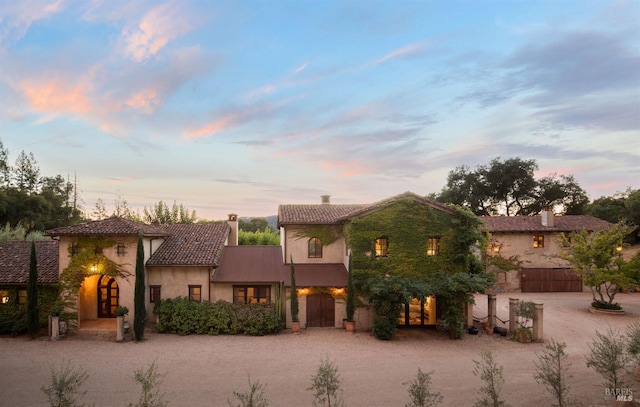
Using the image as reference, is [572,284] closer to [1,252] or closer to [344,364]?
[344,364]

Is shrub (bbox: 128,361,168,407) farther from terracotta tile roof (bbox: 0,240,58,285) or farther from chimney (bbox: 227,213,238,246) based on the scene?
chimney (bbox: 227,213,238,246)

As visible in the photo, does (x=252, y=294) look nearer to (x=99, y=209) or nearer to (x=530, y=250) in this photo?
(x=530, y=250)

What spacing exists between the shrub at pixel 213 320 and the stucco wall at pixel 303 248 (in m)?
4.21

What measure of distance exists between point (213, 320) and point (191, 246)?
563 cm

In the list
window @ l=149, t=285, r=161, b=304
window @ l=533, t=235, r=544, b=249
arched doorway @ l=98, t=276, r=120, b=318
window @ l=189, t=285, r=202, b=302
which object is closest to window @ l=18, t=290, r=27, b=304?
arched doorway @ l=98, t=276, r=120, b=318

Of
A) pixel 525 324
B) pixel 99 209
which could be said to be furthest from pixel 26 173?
pixel 525 324

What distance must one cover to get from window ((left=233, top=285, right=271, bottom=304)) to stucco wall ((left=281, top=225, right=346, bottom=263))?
260cm

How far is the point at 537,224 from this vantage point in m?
34.0

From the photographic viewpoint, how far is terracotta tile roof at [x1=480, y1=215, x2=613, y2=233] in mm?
32938

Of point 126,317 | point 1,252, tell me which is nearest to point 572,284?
point 126,317

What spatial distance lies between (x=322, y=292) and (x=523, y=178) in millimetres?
49627

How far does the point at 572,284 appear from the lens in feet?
109

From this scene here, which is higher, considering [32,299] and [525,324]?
[32,299]

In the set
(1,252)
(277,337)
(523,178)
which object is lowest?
(277,337)
